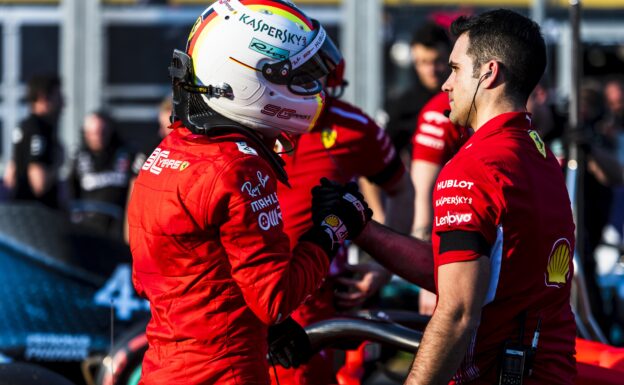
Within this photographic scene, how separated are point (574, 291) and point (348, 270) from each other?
3.67 ft

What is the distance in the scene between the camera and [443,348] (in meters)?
3.01

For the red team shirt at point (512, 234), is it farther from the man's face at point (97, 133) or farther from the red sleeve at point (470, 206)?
the man's face at point (97, 133)

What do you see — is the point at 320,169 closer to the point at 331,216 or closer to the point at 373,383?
the point at 331,216

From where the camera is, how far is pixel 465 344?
303 cm

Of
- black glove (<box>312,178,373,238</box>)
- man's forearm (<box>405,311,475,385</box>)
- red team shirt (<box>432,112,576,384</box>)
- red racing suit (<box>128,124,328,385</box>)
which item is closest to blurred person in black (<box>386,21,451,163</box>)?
black glove (<box>312,178,373,238</box>)

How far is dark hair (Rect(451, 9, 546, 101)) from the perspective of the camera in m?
3.24

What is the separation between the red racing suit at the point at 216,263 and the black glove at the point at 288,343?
14.2 inches

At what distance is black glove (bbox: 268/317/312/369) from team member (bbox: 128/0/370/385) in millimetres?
363

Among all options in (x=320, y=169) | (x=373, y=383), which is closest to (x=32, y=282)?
(x=373, y=383)

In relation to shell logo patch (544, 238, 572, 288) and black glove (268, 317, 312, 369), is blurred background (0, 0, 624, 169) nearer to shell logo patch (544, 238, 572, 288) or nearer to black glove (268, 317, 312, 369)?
black glove (268, 317, 312, 369)

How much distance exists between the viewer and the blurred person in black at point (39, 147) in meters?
9.15

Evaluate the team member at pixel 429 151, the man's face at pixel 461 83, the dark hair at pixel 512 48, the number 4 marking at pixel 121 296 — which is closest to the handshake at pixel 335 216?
the man's face at pixel 461 83

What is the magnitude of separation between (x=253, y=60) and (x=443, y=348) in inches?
38.4

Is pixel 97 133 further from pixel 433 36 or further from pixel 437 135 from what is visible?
pixel 437 135
